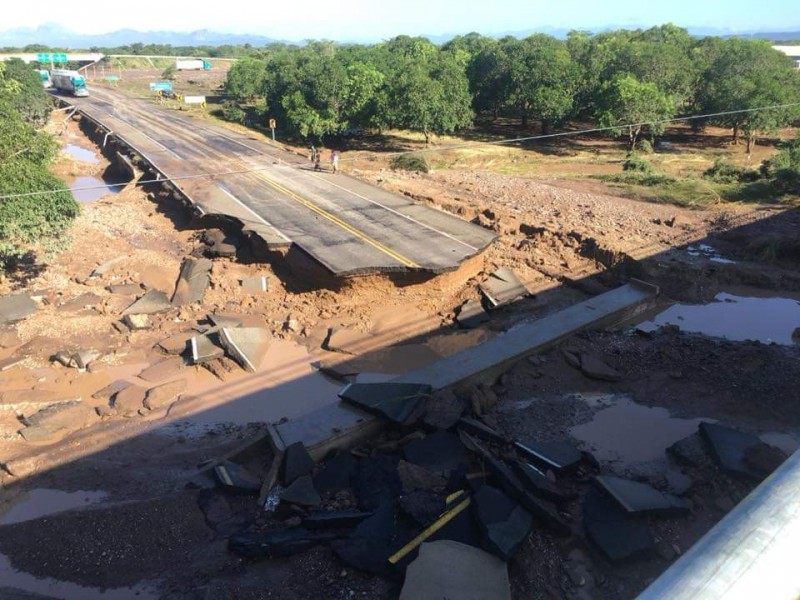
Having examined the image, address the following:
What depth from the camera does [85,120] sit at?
49.9 meters

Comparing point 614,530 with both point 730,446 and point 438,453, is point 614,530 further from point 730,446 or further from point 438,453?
point 730,446

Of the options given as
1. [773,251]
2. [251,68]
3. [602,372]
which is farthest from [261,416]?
[251,68]

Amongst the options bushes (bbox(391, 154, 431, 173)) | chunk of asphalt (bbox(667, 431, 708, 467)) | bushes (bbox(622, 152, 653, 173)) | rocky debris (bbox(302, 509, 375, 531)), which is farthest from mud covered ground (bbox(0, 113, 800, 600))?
bushes (bbox(622, 152, 653, 173))

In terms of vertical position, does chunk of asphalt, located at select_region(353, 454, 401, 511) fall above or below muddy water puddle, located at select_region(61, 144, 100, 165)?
below

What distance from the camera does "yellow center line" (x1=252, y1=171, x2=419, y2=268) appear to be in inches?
642

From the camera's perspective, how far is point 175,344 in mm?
14266

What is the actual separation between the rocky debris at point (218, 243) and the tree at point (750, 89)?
2840 cm

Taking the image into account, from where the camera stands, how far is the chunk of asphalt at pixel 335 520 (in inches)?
313

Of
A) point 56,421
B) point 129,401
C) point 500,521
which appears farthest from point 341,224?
point 500,521

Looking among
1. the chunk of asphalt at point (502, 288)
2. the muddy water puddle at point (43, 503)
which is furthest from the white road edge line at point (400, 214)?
the muddy water puddle at point (43, 503)

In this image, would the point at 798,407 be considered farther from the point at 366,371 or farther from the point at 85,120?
the point at 85,120

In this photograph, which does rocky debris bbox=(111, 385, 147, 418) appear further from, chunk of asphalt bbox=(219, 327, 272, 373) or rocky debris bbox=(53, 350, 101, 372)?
chunk of asphalt bbox=(219, 327, 272, 373)

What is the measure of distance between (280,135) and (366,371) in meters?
34.3

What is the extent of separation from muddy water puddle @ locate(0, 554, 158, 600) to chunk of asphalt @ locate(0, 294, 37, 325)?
9.20 meters
